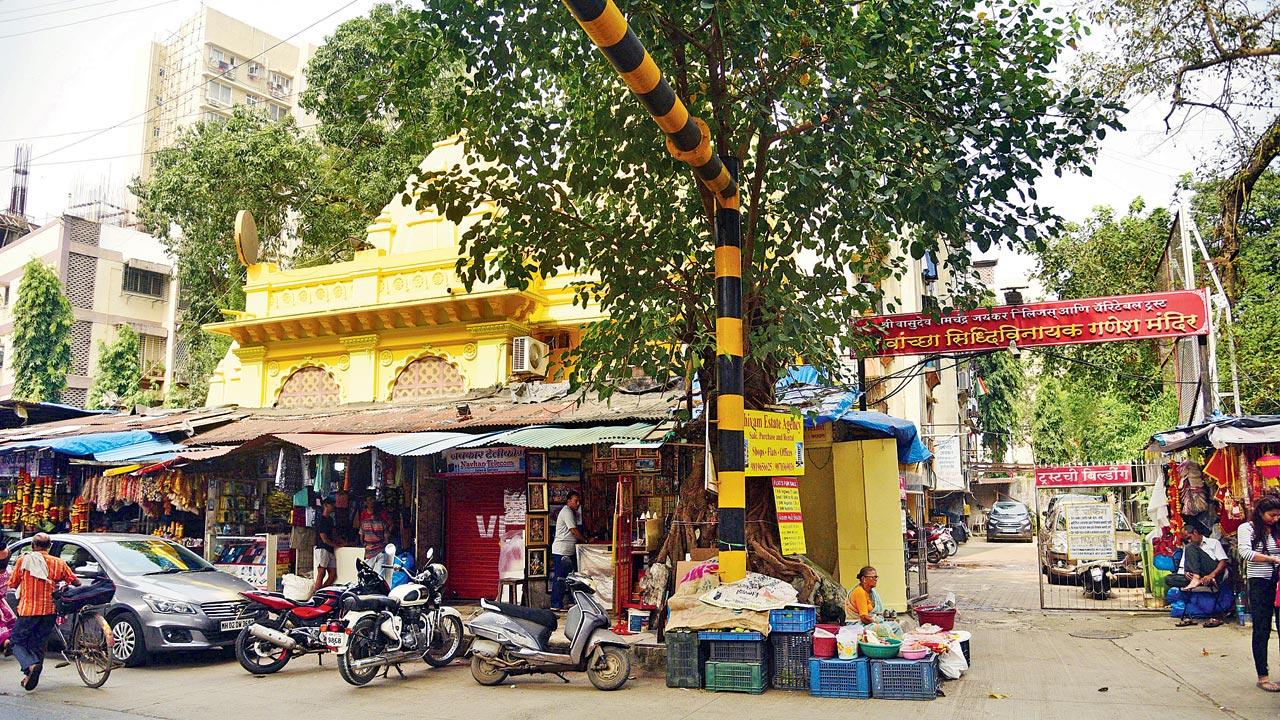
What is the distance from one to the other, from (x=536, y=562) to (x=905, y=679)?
24.7 feet

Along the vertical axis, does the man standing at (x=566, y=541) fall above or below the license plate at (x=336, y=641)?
above

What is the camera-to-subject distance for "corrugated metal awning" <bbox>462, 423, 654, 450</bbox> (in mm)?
12724

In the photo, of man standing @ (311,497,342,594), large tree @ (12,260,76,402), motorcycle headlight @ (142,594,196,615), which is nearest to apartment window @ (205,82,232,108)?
large tree @ (12,260,76,402)

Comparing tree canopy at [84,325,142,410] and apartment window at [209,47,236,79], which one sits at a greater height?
apartment window at [209,47,236,79]

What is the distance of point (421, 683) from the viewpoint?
972 centimetres

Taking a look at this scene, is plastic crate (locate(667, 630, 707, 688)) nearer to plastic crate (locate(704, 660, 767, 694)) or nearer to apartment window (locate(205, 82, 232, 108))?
plastic crate (locate(704, 660, 767, 694))

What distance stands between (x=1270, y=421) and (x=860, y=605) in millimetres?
6091

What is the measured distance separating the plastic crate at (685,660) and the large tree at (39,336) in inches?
1386

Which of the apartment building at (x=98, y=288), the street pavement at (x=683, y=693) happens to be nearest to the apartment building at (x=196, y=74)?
the apartment building at (x=98, y=288)

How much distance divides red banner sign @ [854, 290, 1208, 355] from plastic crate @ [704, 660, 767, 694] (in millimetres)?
5800

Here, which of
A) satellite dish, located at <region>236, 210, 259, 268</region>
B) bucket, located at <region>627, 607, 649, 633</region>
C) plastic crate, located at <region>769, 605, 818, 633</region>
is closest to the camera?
plastic crate, located at <region>769, 605, 818, 633</region>

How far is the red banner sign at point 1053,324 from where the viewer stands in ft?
42.2

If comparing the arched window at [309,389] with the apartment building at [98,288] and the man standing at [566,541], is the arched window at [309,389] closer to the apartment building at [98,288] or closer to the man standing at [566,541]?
the man standing at [566,541]

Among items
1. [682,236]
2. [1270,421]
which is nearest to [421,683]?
[682,236]
